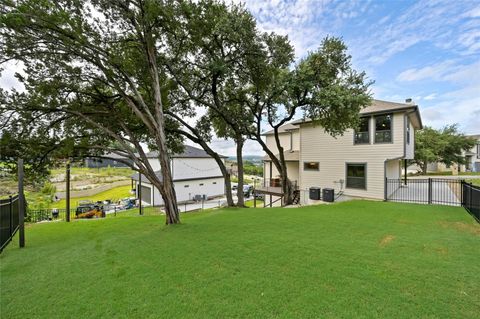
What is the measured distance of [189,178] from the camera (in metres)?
22.9

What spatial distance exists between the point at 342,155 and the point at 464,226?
291 inches

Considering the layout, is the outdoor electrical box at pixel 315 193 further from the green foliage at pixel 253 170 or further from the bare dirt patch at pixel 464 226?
the green foliage at pixel 253 170

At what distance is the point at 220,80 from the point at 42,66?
700cm

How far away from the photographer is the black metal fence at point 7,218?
545 centimetres

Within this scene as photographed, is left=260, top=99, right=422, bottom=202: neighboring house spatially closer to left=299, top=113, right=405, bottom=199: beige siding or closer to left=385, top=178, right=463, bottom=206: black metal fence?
left=299, top=113, right=405, bottom=199: beige siding

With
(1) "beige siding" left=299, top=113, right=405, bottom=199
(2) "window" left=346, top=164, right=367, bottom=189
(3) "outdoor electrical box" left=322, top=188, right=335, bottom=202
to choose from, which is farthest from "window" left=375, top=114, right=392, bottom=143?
(3) "outdoor electrical box" left=322, top=188, right=335, bottom=202

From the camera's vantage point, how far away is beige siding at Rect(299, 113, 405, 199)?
11.3 meters

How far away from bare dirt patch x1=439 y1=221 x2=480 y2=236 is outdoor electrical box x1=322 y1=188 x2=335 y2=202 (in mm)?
6427

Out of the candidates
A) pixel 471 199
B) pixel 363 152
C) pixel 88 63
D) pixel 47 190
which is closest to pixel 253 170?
pixel 47 190

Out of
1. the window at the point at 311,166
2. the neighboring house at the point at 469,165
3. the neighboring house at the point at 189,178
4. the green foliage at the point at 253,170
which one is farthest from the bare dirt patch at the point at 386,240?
the green foliage at the point at 253,170

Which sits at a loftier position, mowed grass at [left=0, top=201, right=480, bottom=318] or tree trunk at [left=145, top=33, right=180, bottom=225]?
tree trunk at [left=145, top=33, right=180, bottom=225]

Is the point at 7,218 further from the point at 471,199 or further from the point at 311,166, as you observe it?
the point at 471,199

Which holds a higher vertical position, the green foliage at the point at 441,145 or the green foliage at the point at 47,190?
the green foliage at the point at 441,145

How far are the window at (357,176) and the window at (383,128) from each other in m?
1.72
